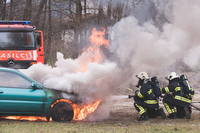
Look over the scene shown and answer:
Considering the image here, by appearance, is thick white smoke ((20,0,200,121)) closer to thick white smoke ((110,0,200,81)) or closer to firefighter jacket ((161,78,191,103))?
thick white smoke ((110,0,200,81))

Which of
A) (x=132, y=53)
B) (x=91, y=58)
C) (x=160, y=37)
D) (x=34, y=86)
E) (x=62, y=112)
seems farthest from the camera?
(x=132, y=53)

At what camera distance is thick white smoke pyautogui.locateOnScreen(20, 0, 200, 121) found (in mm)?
7113

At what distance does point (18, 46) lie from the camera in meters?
10.1

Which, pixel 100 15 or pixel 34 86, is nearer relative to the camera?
pixel 34 86

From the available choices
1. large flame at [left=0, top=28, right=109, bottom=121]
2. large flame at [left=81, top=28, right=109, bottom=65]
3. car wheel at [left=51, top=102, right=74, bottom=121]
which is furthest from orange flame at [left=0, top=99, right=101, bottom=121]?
large flame at [left=81, top=28, right=109, bottom=65]

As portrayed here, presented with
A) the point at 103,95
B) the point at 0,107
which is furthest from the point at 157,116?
the point at 0,107

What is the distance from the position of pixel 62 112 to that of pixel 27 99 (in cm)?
95

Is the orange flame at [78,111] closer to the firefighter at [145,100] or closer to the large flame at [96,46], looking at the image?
the firefighter at [145,100]

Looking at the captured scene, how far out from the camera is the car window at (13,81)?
20.3ft

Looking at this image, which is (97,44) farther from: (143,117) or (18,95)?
(18,95)

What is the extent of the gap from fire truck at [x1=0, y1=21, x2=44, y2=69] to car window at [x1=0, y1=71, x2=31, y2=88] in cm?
387

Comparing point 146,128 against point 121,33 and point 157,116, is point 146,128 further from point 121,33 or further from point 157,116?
point 121,33

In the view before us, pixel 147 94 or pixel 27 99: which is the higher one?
pixel 27 99

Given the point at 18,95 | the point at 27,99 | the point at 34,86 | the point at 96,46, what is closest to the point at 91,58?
the point at 96,46
